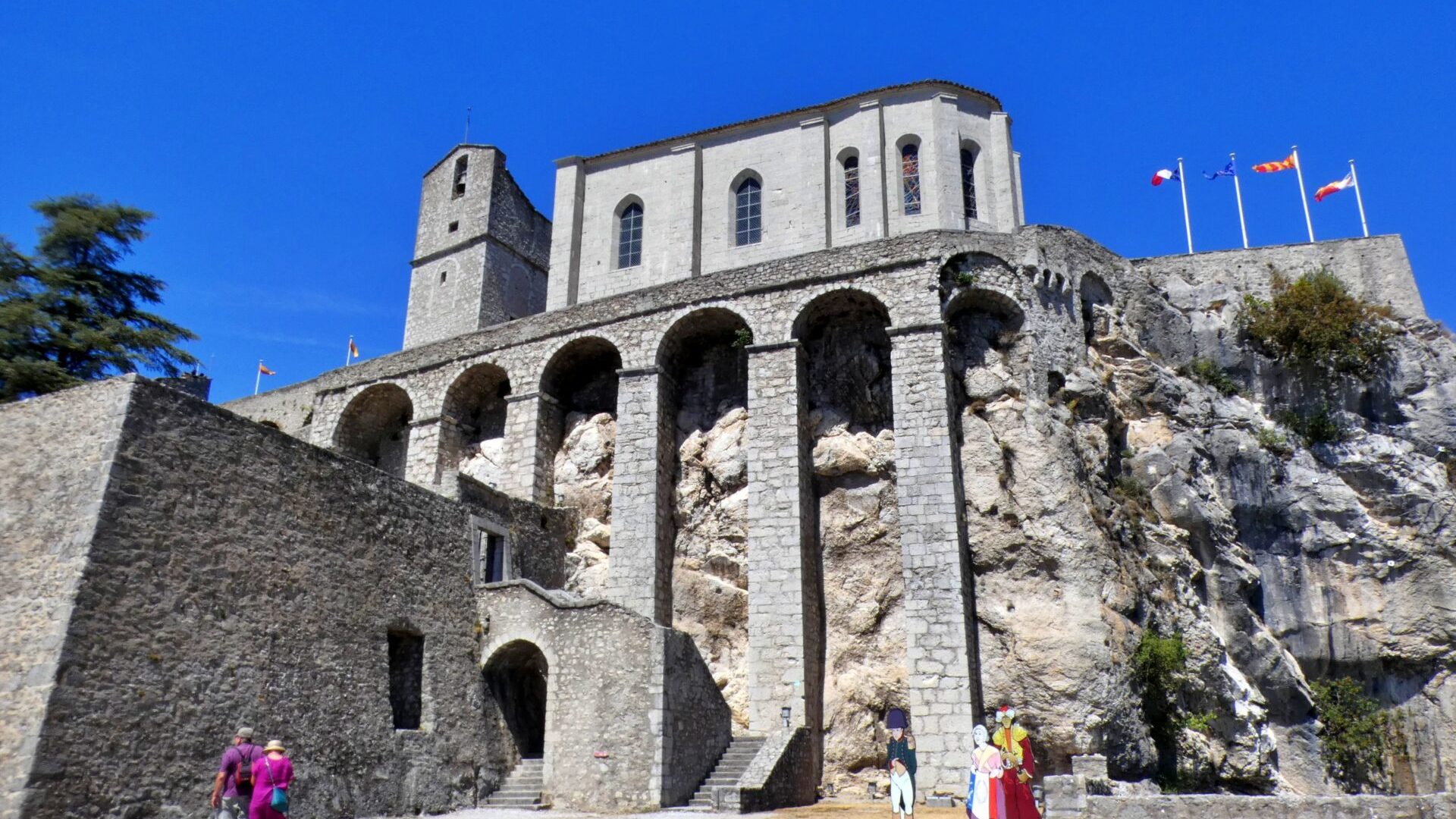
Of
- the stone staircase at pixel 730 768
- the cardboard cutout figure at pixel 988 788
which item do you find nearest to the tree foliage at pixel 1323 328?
the stone staircase at pixel 730 768

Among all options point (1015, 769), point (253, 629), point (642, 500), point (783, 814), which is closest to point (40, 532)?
point (253, 629)

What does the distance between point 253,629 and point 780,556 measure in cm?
900

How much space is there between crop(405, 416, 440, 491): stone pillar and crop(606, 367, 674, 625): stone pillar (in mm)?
4640

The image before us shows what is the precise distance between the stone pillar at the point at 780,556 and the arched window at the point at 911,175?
7.30 m

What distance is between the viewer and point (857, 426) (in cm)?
2088

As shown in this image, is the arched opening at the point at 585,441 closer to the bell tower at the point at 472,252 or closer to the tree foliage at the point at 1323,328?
the bell tower at the point at 472,252

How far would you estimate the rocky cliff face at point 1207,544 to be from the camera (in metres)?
17.5

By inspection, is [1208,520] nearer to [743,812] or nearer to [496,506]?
[743,812]

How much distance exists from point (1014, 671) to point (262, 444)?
12.3 metres

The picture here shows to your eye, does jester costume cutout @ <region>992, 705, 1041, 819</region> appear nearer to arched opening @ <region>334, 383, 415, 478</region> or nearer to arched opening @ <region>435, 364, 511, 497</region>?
arched opening @ <region>435, 364, 511, 497</region>

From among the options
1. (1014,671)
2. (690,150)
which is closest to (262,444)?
(1014,671)

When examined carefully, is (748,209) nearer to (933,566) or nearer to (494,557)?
(494,557)

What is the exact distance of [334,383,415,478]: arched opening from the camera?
82.3ft

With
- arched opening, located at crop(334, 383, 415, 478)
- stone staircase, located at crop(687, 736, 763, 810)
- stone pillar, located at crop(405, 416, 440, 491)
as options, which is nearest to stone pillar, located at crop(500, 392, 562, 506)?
stone pillar, located at crop(405, 416, 440, 491)
